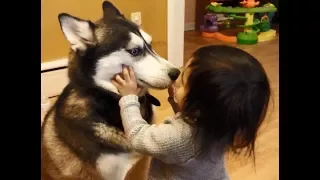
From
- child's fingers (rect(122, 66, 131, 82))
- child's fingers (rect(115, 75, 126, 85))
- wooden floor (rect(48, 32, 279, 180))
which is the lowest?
wooden floor (rect(48, 32, 279, 180))

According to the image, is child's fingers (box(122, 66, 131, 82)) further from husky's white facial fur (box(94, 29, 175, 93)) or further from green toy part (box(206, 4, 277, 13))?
green toy part (box(206, 4, 277, 13))

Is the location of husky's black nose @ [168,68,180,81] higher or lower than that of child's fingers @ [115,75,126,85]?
higher

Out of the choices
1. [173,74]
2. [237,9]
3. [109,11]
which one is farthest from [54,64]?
[237,9]

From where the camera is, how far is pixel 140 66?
→ 76 cm

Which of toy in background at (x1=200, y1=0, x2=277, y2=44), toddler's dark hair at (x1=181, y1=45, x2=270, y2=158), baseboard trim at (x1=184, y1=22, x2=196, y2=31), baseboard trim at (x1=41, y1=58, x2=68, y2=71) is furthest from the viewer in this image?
baseboard trim at (x1=184, y1=22, x2=196, y2=31)

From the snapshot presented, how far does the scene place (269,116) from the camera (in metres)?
0.96

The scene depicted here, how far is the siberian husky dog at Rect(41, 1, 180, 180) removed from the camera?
76cm

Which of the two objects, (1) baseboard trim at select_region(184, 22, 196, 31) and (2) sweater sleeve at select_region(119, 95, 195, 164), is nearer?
(2) sweater sleeve at select_region(119, 95, 195, 164)

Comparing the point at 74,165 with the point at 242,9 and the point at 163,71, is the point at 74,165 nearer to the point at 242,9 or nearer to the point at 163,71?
the point at 163,71

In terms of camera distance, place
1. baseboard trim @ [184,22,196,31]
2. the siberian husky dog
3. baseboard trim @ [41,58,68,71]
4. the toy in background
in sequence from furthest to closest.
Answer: baseboard trim @ [184,22,196,31] → the toy in background → baseboard trim @ [41,58,68,71] → the siberian husky dog

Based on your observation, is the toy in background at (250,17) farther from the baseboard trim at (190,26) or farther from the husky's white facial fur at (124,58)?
the husky's white facial fur at (124,58)

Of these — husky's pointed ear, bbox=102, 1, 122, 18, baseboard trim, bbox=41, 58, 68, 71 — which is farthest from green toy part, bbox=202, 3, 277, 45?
husky's pointed ear, bbox=102, 1, 122, 18

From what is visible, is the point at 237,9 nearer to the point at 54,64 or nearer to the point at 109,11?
the point at 54,64

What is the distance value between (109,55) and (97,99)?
0.30 ft
